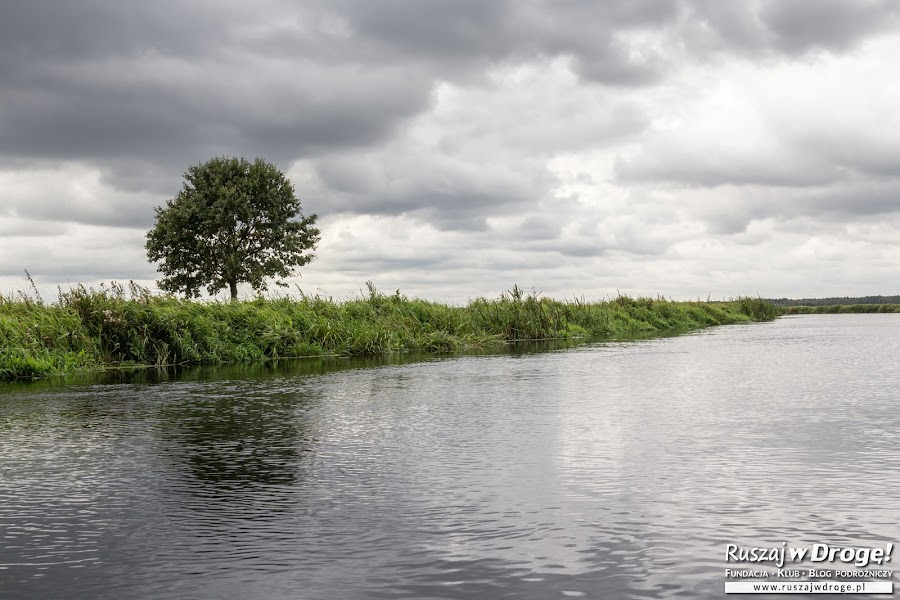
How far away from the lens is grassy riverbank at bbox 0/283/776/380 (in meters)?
16.1

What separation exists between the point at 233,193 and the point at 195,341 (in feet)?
98.7

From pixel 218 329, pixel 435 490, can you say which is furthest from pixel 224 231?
pixel 435 490

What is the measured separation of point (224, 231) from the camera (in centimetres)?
4744

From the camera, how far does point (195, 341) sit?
18.2 meters

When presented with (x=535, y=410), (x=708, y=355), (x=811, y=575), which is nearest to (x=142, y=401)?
(x=535, y=410)

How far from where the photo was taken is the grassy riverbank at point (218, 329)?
634 inches

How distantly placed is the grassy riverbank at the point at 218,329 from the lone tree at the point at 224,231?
912 inches

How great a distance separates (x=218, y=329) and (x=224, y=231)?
30.1 m

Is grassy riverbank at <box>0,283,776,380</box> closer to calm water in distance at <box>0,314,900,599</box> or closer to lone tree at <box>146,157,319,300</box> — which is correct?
calm water in distance at <box>0,314,900,599</box>

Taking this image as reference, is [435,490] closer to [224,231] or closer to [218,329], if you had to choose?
[218,329]

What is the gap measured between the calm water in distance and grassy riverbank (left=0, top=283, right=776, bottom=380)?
6486 mm

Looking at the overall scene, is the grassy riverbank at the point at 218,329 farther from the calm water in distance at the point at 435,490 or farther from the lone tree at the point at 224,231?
the lone tree at the point at 224,231

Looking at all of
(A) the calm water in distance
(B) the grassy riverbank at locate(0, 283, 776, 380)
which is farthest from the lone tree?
(A) the calm water in distance

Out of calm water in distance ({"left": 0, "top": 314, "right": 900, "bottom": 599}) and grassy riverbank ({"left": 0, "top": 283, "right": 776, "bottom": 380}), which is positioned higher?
grassy riverbank ({"left": 0, "top": 283, "right": 776, "bottom": 380})
